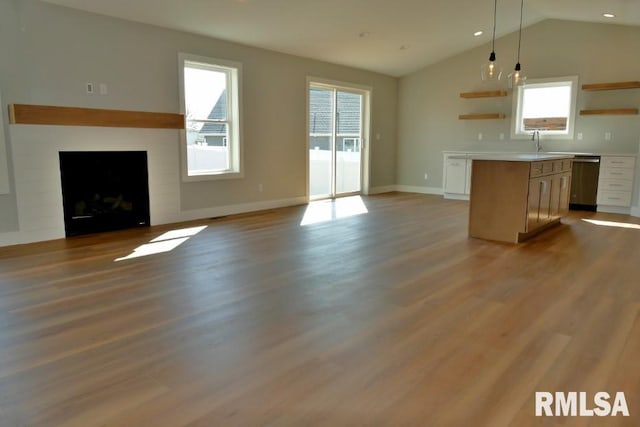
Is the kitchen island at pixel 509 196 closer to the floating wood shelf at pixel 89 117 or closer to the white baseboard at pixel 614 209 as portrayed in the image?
the white baseboard at pixel 614 209

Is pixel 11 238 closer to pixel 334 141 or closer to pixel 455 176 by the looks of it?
pixel 334 141

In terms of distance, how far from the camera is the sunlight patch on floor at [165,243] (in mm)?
4445

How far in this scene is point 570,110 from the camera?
7.79 meters

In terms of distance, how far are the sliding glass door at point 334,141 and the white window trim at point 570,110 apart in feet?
9.44

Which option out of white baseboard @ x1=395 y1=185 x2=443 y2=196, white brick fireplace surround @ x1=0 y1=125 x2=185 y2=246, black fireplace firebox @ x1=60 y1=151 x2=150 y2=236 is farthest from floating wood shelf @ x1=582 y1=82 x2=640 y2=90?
black fireplace firebox @ x1=60 y1=151 x2=150 y2=236

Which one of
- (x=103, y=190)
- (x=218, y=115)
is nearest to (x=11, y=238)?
(x=103, y=190)

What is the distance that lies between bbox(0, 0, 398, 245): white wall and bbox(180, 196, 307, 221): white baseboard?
2 centimetres

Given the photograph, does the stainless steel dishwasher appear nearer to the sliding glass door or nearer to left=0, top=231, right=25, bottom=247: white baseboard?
the sliding glass door

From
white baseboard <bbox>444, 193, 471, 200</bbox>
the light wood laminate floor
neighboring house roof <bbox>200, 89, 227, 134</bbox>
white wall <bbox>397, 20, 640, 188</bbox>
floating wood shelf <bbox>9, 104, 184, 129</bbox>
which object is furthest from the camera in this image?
white baseboard <bbox>444, 193, 471, 200</bbox>

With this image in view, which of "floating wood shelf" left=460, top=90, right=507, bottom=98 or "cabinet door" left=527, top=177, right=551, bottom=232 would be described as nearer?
"cabinet door" left=527, top=177, right=551, bottom=232

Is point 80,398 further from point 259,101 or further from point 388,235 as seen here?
point 259,101

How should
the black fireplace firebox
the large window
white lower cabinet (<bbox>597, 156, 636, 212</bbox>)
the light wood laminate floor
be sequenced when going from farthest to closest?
1. white lower cabinet (<bbox>597, 156, 636, 212</bbox>)
2. the large window
3. the black fireplace firebox
4. the light wood laminate floor

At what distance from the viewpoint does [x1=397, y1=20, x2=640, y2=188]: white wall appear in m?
7.29

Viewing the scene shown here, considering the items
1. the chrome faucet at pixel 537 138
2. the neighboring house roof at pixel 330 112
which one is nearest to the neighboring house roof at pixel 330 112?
the neighboring house roof at pixel 330 112
